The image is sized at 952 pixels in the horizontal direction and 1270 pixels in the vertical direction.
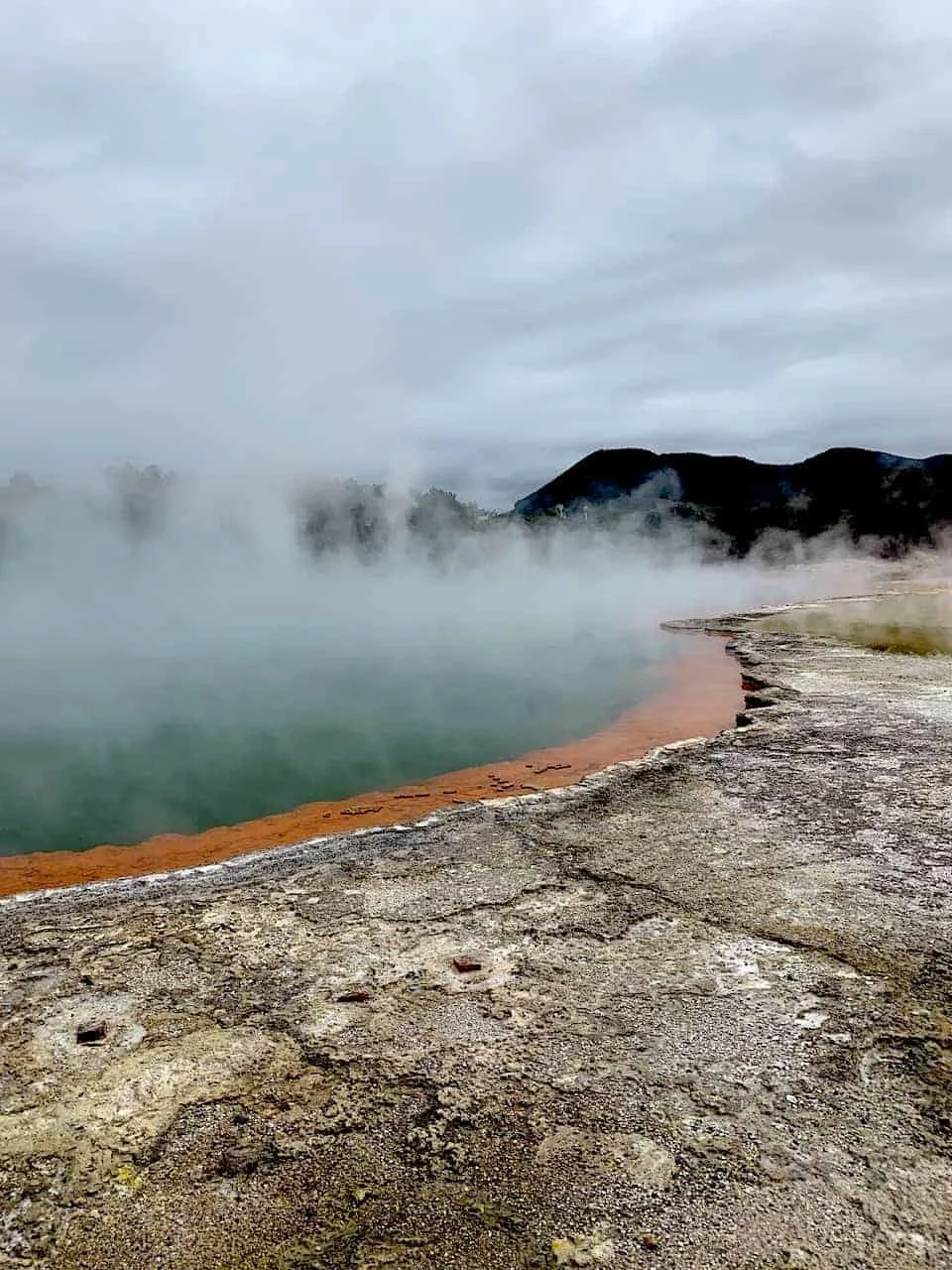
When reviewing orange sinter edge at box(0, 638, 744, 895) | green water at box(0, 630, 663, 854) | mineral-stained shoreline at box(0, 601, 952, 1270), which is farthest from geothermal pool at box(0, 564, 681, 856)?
mineral-stained shoreline at box(0, 601, 952, 1270)

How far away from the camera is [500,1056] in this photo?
8.87ft

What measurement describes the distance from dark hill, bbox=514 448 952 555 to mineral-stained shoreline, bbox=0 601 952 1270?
60591 mm

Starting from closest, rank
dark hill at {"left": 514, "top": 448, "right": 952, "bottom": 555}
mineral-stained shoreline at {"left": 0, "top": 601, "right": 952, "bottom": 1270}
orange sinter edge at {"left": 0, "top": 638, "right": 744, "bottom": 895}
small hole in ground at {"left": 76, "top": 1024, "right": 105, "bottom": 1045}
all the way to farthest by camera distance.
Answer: mineral-stained shoreline at {"left": 0, "top": 601, "right": 952, "bottom": 1270}
small hole in ground at {"left": 76, "top": 1024, "right": 105, "bottom": 1045}
orange sinter edge at {"left": 0, "top": 638, "right": 744, "bottom": 895}
dark hill at {"left": 514, "top": 448, "right": 952, "bottom": 555}

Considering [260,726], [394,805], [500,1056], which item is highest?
[500,1056]

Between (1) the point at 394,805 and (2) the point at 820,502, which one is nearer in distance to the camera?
(1) the point at 394,805

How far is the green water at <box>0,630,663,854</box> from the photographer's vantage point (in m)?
8.70

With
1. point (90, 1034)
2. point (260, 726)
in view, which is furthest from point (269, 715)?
point (90, 1034)

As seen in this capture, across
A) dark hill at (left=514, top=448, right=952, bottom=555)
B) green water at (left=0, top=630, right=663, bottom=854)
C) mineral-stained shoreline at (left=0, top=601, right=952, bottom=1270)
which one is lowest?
green water at (left=0, top=630, right=663, bottom=854)

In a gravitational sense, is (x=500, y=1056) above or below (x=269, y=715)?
above

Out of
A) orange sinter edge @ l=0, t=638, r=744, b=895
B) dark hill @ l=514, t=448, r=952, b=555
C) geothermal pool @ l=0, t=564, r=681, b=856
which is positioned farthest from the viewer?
dark hill @ l=514, t=448, r=952, b=555

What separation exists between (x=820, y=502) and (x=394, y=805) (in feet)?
254

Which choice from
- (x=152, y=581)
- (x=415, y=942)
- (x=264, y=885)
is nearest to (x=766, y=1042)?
(x=415, y=942)

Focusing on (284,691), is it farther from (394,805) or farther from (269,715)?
(394,805)

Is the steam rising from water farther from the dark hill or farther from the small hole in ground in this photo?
the dark hill
